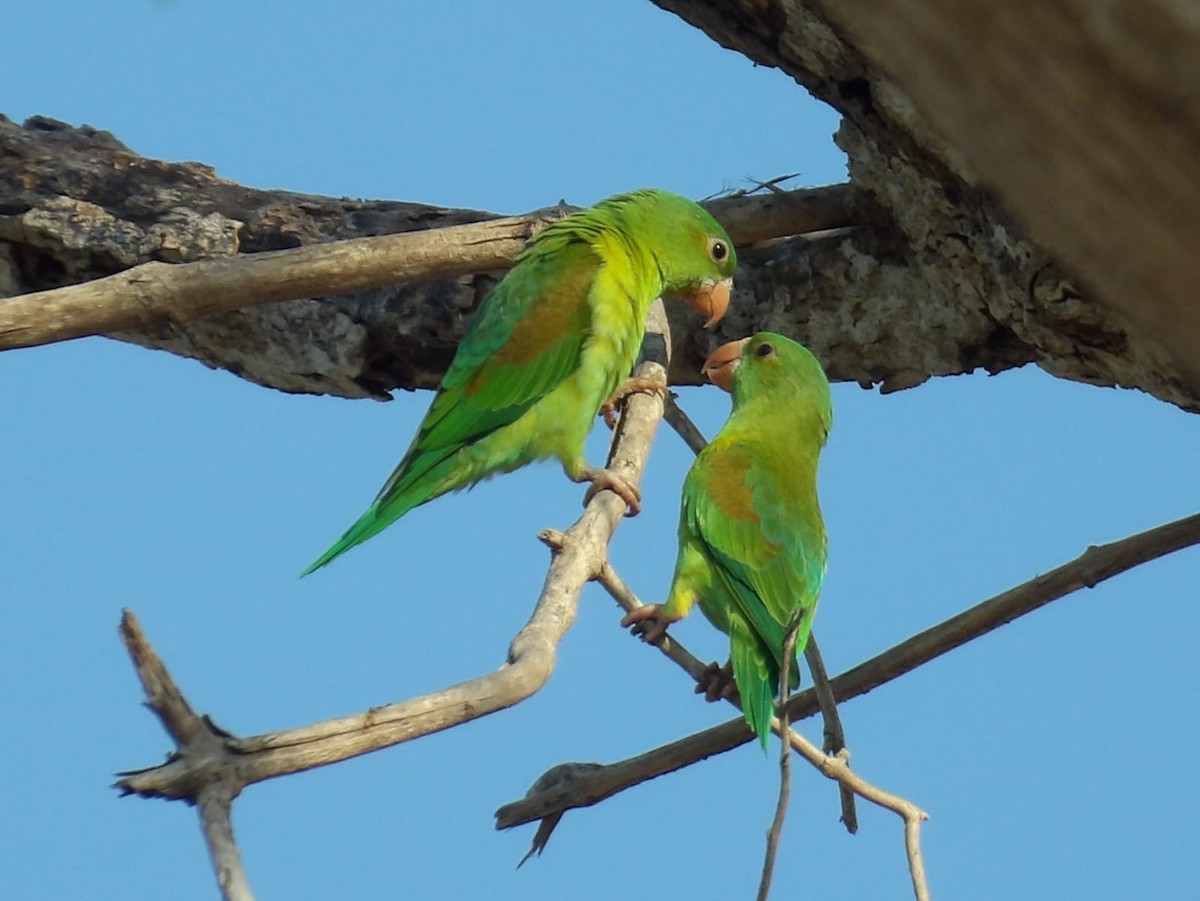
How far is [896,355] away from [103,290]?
85.1 inches

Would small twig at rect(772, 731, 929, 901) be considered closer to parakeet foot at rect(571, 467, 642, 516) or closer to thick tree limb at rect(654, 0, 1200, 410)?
parakeet foot at rect(571, 467, 642, 516)

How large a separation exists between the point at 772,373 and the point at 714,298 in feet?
1.23

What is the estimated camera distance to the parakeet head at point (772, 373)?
4281mm

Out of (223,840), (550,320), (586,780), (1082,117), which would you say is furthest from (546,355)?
(1082,117)

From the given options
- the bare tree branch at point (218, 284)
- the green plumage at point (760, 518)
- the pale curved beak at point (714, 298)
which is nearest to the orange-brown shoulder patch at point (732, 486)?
the green plumage at point (760, 518)

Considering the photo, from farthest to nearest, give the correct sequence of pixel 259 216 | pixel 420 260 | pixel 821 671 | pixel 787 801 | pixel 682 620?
pixel 259 216 → pixel 682 620 → pixel 420 260 → pixel 821 671 → pixel 787 801

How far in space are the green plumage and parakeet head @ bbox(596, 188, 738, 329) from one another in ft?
0.89

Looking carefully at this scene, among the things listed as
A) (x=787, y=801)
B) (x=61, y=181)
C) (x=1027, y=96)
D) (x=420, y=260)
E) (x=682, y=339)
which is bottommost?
(x=1027, y=96)

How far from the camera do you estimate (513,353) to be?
4.46 meters

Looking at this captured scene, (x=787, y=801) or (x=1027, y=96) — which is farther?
(x=787, y=801)

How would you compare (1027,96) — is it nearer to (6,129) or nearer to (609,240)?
(609,240)

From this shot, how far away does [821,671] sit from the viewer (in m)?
3.40

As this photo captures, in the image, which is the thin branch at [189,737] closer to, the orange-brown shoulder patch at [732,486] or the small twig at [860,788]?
the small twig at [860,788]

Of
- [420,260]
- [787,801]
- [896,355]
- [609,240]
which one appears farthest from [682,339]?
[787,801]
